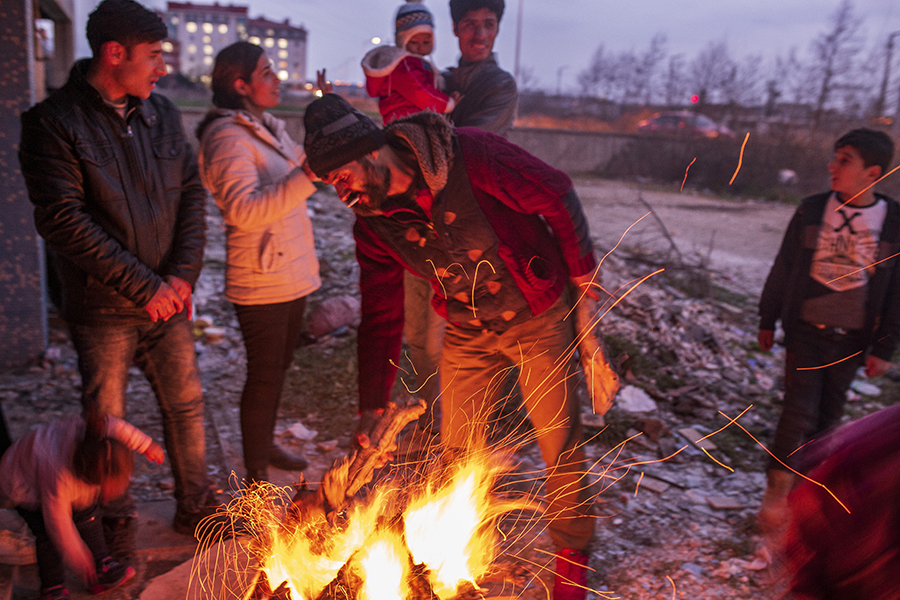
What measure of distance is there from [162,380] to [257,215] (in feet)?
2.84

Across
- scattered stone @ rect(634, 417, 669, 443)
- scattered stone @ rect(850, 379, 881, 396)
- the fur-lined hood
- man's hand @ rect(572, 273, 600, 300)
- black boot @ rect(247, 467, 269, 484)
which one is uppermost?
the fur-lined hood

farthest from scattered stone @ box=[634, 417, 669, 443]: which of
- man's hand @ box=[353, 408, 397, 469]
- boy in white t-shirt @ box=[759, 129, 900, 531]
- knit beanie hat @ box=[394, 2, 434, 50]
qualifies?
knit beanie hat @ box=[394, 2, 434, 50]

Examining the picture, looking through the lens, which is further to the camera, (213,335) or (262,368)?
(213,335)

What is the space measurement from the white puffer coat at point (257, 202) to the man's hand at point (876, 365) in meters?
2.96

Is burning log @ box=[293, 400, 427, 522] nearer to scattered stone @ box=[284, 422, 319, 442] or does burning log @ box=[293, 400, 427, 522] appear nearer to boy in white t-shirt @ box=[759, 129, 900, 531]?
boy in white t-shirt @ box=[759, 129, 900, 531]

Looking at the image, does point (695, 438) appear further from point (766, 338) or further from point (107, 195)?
point (107, 195)

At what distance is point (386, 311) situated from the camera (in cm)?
231

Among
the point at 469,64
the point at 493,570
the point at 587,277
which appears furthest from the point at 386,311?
the point at 469,64

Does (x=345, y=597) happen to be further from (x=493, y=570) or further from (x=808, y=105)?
(x=808, y=105)

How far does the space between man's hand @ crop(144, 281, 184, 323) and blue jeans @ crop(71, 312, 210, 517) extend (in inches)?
4.9

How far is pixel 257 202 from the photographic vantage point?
271 centimetres

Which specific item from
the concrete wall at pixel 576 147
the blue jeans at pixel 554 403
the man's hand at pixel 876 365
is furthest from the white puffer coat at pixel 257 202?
the concrete wall at pixel 576 147

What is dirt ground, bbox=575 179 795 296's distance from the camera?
900cm

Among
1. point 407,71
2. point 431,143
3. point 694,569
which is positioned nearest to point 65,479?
point 431,143
